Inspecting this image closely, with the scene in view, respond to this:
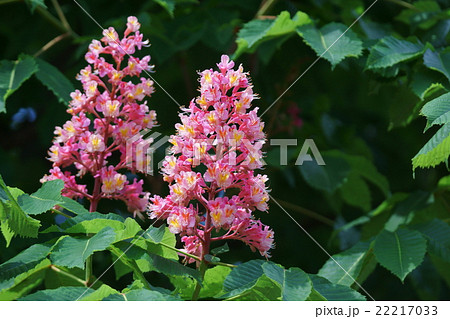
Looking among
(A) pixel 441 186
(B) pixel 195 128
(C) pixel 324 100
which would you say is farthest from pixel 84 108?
(C) pixel 324 100

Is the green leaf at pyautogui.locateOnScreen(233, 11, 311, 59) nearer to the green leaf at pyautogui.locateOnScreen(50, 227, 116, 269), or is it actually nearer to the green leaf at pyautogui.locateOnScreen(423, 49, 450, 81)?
the green leaf at pyautogui.locateOnScreen(423, 49, 450, 81)

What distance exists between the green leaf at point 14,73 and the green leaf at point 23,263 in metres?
1.21

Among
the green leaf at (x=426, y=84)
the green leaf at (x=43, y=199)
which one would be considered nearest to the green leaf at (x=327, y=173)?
the green leaf at (x=426, y=84)

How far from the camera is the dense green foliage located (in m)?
2.15

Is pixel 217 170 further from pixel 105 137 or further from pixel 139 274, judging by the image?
pixel 105 137

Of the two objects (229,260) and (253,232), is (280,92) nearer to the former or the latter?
(229,260)

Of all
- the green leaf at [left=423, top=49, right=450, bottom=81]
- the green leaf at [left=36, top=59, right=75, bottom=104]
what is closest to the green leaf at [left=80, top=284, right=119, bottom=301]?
the green leaf at [left=36, top=59, right=75, bottom=104]

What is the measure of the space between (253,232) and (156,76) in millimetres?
2500

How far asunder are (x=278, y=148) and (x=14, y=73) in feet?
5.52

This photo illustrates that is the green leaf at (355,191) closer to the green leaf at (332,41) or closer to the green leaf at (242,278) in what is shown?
the green leaf at (332,41)

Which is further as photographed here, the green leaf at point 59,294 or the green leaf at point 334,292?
the green leaf at point 334,292

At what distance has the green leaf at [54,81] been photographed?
3192mm

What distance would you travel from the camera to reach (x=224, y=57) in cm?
231

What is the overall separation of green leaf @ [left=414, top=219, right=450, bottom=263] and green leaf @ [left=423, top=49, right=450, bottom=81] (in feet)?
2.35
